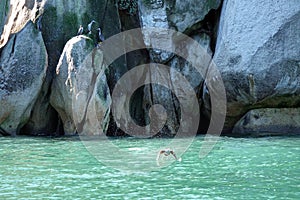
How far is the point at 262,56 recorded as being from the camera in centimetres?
1736

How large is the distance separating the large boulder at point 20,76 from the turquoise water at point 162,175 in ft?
11.2

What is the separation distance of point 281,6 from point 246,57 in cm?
177

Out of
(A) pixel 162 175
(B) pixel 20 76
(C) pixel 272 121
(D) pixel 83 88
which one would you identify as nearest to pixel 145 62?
(D) pixel 83 88

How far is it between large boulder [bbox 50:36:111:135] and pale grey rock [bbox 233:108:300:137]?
420 cm

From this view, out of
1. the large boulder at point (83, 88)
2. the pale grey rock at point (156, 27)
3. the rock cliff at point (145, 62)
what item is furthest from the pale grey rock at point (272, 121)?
the large boulder at point (83, 88)

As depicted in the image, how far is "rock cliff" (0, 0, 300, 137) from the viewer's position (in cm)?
1744

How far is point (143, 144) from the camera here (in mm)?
15547

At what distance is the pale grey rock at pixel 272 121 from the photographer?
1830 centimetres

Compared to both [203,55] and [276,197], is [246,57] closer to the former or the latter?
[203,55]

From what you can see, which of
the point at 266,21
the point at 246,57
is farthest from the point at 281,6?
the point at 246,57

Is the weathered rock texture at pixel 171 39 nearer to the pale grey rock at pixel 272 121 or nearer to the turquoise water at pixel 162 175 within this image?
the pale grey rock at pixel 272 121

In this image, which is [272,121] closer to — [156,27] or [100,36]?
[156,27]

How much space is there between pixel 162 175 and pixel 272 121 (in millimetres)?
8566

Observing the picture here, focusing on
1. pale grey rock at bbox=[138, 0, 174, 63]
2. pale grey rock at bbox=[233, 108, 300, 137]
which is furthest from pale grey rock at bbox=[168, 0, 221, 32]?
pale grey rock at bbox=[233, 108, 300, 137]
